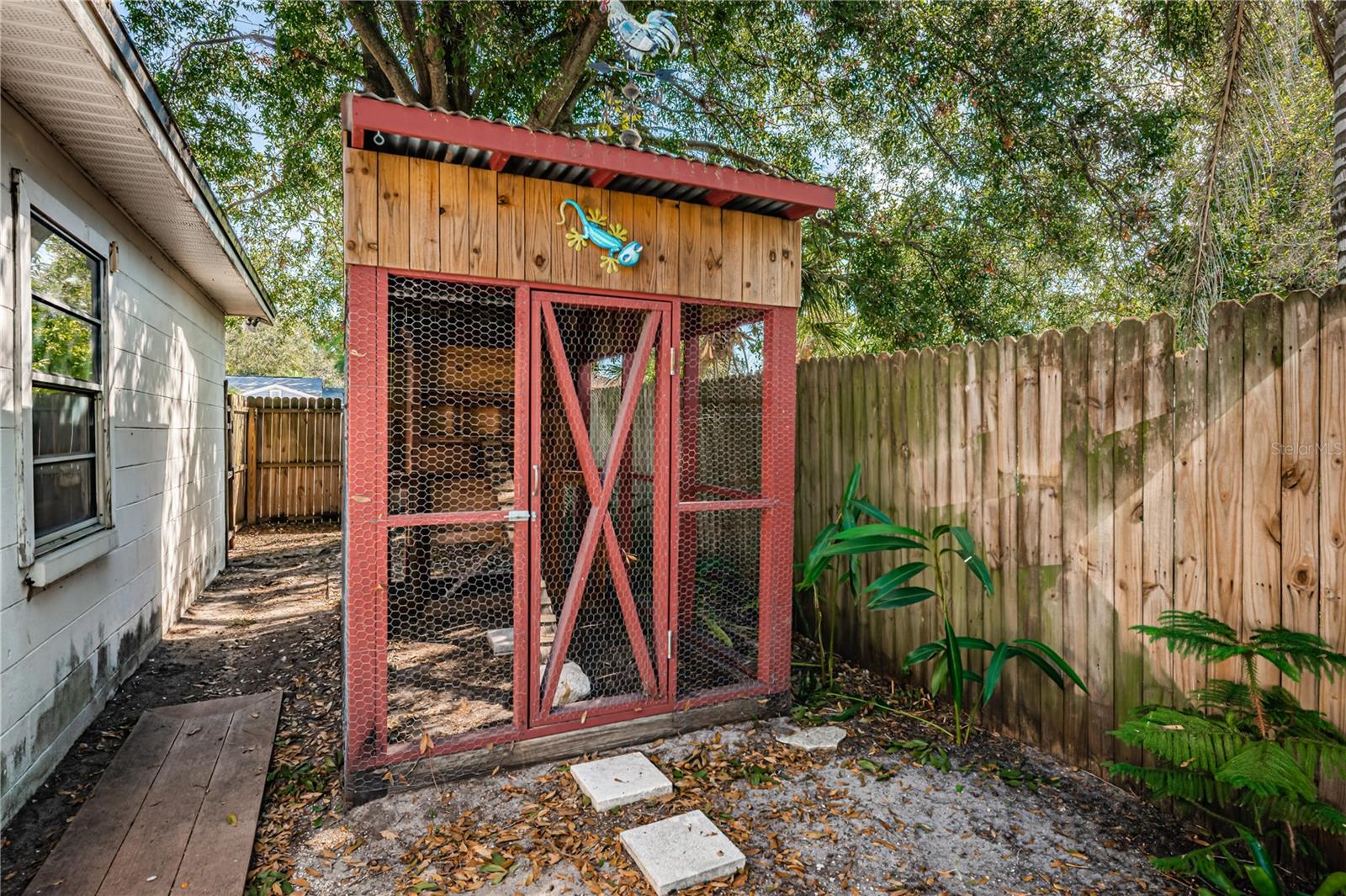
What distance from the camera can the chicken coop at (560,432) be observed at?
2438 mm

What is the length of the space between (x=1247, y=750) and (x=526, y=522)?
2.36 metres

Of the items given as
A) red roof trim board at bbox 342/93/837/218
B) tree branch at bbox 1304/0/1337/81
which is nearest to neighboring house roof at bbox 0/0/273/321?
red roof trim board at bbox 342/93/837/218

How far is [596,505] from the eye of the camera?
9.34 ft

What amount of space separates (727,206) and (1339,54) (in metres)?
2.38

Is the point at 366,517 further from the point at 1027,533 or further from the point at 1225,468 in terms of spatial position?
the point at 1225,468

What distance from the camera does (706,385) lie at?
Result: 4.13 m

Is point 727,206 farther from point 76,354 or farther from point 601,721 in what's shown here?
point 76,354

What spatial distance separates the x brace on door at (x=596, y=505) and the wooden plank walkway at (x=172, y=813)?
44.3 inches

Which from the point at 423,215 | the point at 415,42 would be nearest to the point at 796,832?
the point at 423,215

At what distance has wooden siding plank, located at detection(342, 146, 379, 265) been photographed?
7.71ft

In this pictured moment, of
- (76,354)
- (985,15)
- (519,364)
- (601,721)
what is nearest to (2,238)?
(76,354)

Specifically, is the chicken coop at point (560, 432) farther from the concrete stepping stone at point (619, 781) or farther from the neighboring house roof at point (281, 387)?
the neighboring house roof at point (281, 387)

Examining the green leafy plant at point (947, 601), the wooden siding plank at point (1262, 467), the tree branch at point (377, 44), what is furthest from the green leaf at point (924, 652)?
the tree branch at point (377, 44)

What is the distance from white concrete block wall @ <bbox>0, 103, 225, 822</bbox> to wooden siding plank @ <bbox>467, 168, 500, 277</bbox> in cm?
156
